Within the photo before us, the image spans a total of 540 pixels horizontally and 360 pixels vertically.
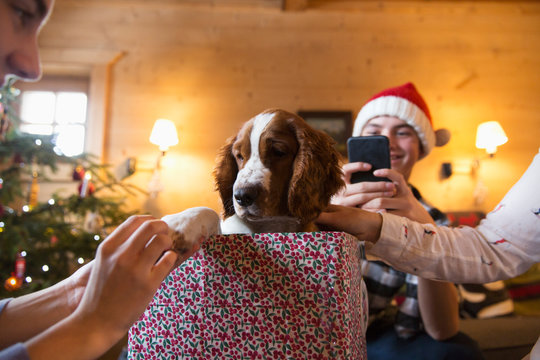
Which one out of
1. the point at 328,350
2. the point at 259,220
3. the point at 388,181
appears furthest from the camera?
the point at 388,181

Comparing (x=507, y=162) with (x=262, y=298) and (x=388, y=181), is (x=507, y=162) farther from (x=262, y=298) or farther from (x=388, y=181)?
(x=262, y=298)

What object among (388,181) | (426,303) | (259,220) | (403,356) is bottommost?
(403,356)

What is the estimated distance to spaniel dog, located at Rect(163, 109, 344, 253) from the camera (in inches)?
39.4

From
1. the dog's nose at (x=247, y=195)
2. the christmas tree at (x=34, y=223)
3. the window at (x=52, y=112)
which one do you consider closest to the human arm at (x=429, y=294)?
the dog's nose at (x=247, y=195)

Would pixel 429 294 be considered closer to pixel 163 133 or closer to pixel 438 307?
pixel 438 307

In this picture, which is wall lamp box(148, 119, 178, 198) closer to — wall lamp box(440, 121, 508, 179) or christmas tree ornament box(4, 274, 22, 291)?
christmas tree ornament box(4, 274, 22, 291)

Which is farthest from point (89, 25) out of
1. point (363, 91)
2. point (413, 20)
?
point (413, 20)

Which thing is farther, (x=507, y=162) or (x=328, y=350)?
(x=507, y=162)

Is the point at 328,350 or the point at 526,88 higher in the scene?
the point at 526,88

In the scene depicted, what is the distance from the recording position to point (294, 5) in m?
4.32

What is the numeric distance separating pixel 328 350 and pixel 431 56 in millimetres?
4475

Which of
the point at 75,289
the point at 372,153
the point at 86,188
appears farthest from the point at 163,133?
the point at 75,289

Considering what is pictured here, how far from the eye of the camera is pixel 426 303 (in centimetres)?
127

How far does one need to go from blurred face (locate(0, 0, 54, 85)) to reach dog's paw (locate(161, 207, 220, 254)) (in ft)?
1.11
